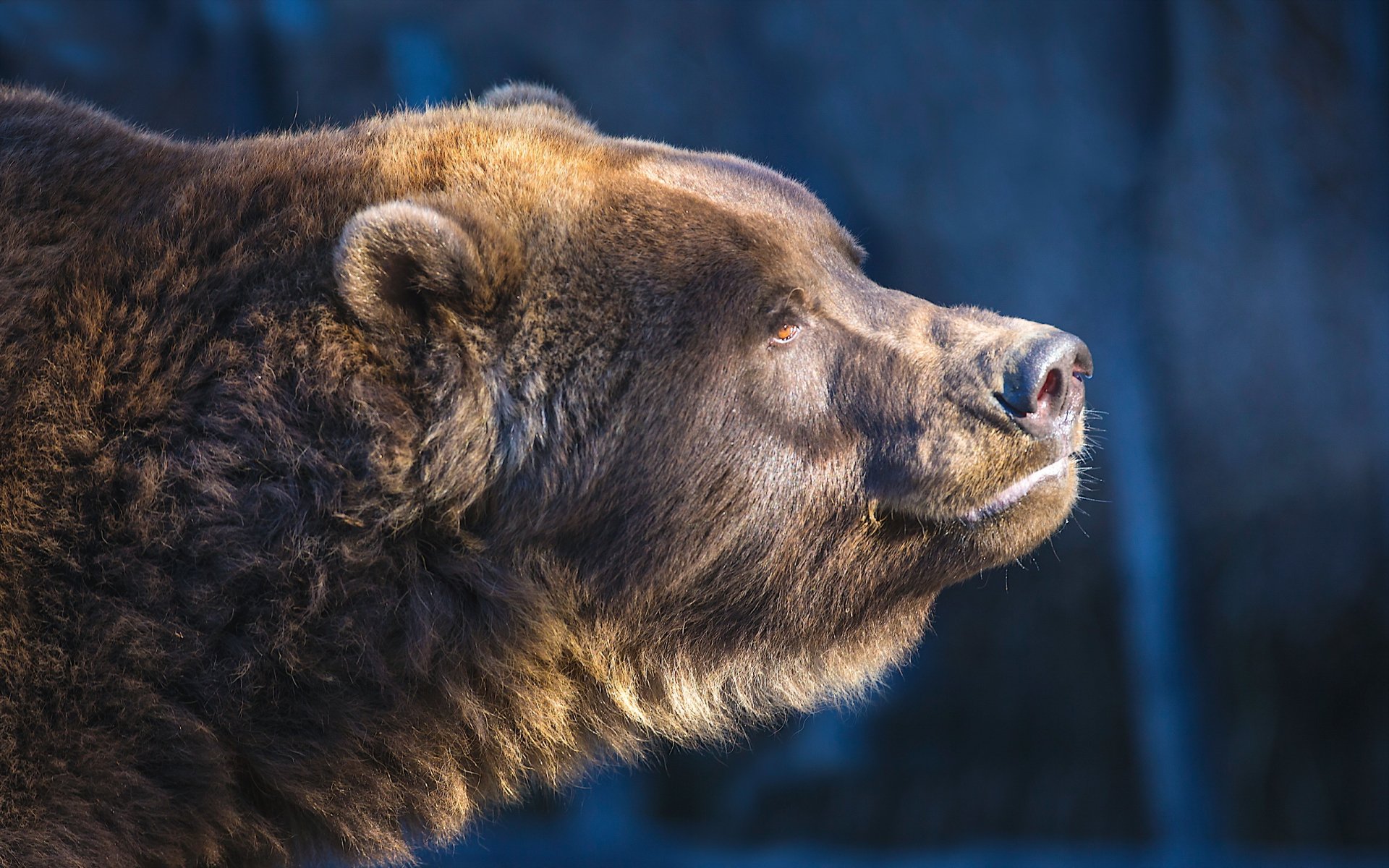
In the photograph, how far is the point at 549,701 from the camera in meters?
2.58

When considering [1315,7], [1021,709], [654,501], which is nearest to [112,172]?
[654,501]

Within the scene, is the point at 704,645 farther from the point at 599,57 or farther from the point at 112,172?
the point at 599,57

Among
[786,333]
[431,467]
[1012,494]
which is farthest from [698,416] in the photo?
[1012,494]

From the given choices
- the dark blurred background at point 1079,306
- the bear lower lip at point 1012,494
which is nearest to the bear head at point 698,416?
the bear lower lip at point 1012,494

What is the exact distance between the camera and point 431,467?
7.54 ft

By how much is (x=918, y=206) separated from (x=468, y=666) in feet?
17.8

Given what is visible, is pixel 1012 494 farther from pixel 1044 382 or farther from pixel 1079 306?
pixel 1079 306

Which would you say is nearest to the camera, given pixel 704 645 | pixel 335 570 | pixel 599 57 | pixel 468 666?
pixel 335 570

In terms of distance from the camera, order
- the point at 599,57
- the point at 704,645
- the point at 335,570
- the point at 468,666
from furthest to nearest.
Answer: the point at 599,57 < the point at 704,645 < the point at 468,666 < the point at 335,570

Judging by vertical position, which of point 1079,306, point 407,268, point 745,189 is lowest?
point 407,268

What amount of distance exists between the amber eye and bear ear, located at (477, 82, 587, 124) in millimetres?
961

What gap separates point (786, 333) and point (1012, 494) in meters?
0.63

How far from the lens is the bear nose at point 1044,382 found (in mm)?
2535

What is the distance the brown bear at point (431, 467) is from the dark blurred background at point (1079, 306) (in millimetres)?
3976
